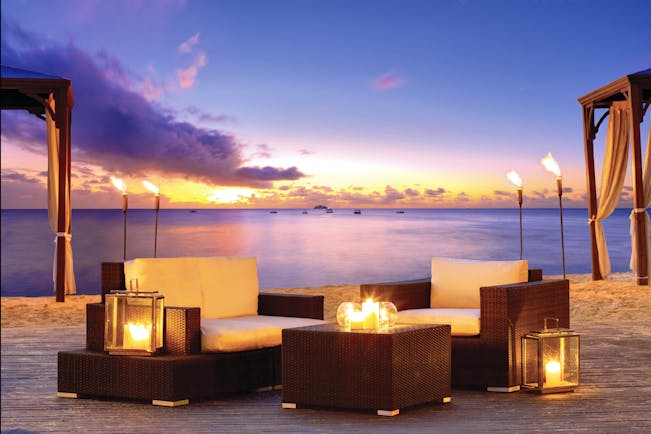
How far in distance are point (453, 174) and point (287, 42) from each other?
8042 mm

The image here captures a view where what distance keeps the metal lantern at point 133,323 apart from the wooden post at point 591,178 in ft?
27.5

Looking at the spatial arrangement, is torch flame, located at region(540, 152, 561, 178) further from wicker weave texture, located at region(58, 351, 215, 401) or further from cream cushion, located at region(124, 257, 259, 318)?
wicker weave texture, located at region(58, 351, 215, 401)

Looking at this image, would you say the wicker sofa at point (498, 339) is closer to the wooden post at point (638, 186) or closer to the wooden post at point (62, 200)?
the wooden post at point (638, 186)

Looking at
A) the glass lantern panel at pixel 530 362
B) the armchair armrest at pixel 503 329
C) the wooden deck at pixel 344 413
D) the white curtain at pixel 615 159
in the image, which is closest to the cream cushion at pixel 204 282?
the wooden deck at pixel 344 413

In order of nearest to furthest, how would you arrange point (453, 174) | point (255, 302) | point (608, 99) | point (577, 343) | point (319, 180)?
point (577, 343)
point (255, 302)
point (608, 99)
point (453, 174)
point (319, 180)

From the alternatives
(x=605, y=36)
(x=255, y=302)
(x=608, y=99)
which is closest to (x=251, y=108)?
(x=605, y=36)

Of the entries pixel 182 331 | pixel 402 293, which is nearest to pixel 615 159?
pixel 402 293

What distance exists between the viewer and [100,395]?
4.50m

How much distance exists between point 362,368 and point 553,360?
50.7 inches

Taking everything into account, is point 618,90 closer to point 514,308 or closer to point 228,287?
point 514,308

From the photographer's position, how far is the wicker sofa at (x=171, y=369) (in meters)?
4.32

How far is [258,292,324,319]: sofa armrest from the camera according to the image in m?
5.13

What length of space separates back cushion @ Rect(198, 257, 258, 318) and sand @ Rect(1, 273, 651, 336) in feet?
11.7

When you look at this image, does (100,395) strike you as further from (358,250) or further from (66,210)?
(358,250)
